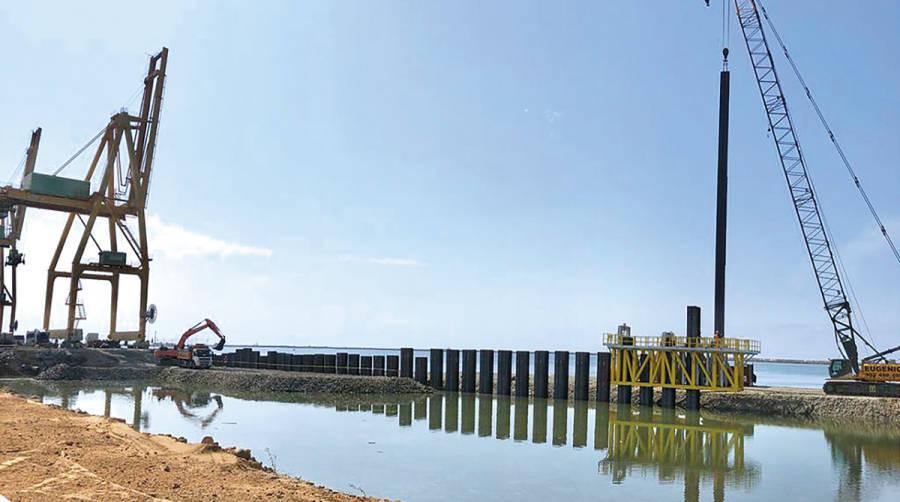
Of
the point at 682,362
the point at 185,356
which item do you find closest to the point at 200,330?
the point at 185,356

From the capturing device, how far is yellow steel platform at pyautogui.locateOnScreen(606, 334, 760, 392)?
31016 mm

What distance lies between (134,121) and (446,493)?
50.4 m

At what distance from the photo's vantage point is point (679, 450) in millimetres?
21656

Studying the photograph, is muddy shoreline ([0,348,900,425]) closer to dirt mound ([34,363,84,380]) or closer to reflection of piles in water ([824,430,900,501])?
dirt mound ([34,363,84,380])

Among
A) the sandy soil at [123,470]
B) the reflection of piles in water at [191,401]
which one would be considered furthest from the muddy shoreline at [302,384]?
the sandy soil at [123,470]

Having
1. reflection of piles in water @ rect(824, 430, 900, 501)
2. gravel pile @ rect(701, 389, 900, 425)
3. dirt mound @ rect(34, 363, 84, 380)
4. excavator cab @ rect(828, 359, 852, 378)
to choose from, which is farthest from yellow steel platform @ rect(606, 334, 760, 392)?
dirt mound @ rect(34, 363, 84, 380)

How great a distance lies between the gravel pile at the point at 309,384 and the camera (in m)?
36.6

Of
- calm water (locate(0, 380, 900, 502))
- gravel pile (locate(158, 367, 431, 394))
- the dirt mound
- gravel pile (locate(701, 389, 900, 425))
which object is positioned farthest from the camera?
the dirt mound

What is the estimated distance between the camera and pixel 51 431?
14.9 meters

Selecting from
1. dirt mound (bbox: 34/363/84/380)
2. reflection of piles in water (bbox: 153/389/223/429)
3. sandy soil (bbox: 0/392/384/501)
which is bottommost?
reflection of piles in water (bbox: 153/389/223/429)

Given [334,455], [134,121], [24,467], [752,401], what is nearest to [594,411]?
[752,401]

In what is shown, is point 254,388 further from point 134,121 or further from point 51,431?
point 134,121

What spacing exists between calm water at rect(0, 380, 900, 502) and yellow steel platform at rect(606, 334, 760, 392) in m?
1.54

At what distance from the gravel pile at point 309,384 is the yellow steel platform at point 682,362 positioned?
38.0ft
